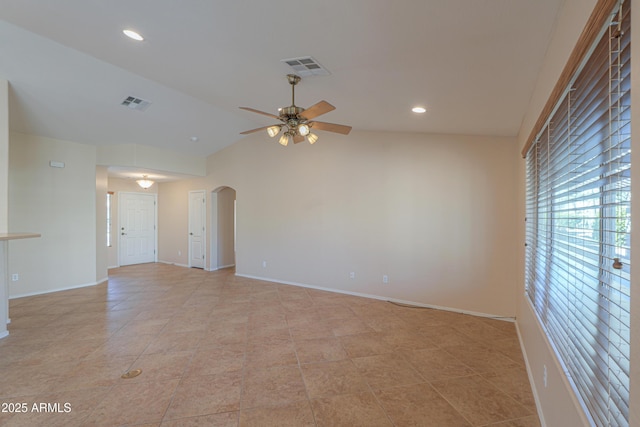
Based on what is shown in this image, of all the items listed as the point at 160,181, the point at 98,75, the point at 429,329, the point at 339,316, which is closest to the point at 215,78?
the point at 98,75

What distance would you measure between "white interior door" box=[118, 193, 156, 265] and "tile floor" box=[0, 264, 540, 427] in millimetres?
A: 3711

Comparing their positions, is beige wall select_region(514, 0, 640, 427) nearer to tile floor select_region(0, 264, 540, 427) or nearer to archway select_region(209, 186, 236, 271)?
tile floor select_region(0, 264, 540, 427)

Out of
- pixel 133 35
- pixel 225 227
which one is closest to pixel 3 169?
pixel 133 35

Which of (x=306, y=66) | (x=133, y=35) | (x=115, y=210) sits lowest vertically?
(x=115, y=210)

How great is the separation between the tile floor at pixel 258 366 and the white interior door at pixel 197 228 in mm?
3113

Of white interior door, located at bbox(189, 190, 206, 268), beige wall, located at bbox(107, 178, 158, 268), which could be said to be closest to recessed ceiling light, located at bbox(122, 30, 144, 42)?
white interior door, located at bbox(189, 190, 206, 268)

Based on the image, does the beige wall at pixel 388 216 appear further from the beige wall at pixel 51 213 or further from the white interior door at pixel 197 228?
the beige wall at pixel 51 213

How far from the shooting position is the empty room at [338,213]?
1.45 meters

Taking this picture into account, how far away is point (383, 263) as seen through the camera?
5.02 m

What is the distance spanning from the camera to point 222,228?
7.93m

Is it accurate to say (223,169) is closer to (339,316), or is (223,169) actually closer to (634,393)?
(339,316)

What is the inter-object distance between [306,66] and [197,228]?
20.6 ft

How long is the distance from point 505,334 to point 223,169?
21.2ft

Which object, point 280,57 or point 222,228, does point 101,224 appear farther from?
point 280,57
